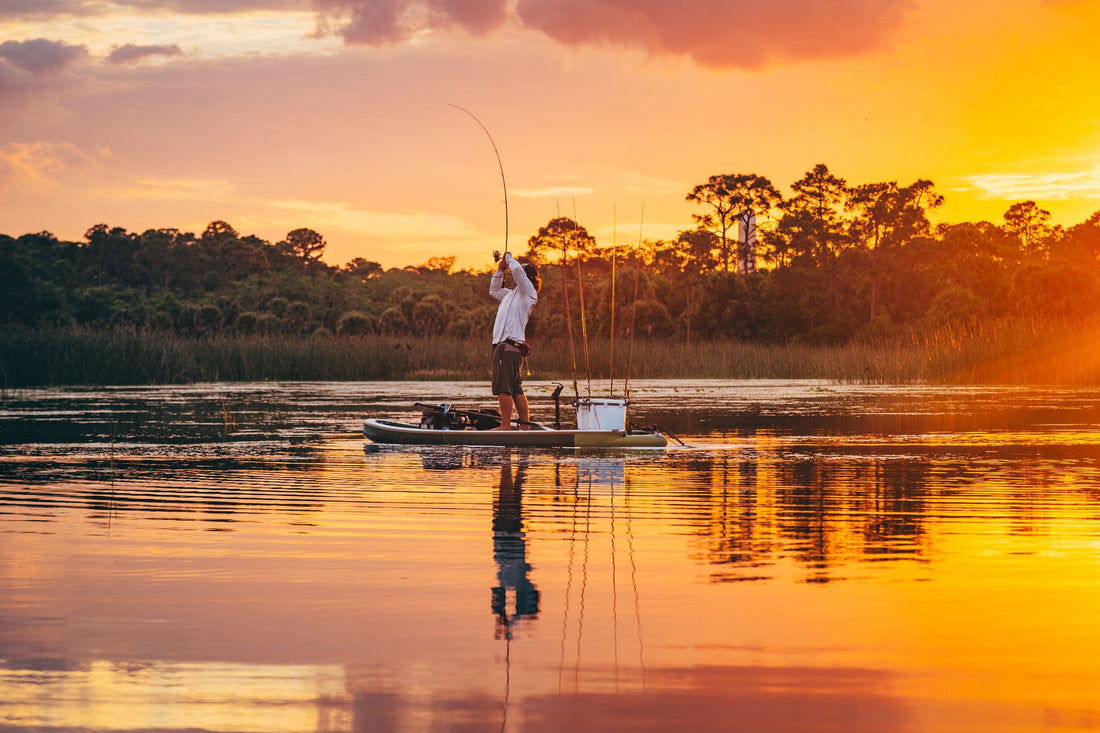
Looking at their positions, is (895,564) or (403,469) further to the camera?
(403,469)

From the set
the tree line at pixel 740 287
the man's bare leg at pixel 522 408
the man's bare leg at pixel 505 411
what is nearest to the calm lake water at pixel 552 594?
the man's bare leg at pixel 505 411

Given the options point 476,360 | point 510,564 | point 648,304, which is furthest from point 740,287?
point 510,564

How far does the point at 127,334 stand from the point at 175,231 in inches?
2050

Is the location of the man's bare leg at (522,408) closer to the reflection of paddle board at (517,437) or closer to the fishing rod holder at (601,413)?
the reflection of paddle board at (517,437)

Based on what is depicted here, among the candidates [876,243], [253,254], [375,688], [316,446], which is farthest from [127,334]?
[253,254]

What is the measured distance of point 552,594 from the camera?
18.6ft

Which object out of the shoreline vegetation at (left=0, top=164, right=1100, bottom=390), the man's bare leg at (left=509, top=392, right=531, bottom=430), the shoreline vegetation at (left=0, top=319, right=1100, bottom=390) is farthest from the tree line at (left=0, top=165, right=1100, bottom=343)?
the man's bare leg at (left=509, top=392, right=531, bottom=430)

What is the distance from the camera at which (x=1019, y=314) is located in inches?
2232

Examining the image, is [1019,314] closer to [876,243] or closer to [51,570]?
[876,243]

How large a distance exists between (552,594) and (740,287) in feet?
198

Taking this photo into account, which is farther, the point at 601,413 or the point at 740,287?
the point at 740,287

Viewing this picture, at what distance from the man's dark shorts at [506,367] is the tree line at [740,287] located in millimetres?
42958

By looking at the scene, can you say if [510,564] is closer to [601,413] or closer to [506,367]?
[601,413]

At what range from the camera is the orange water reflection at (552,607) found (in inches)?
156
